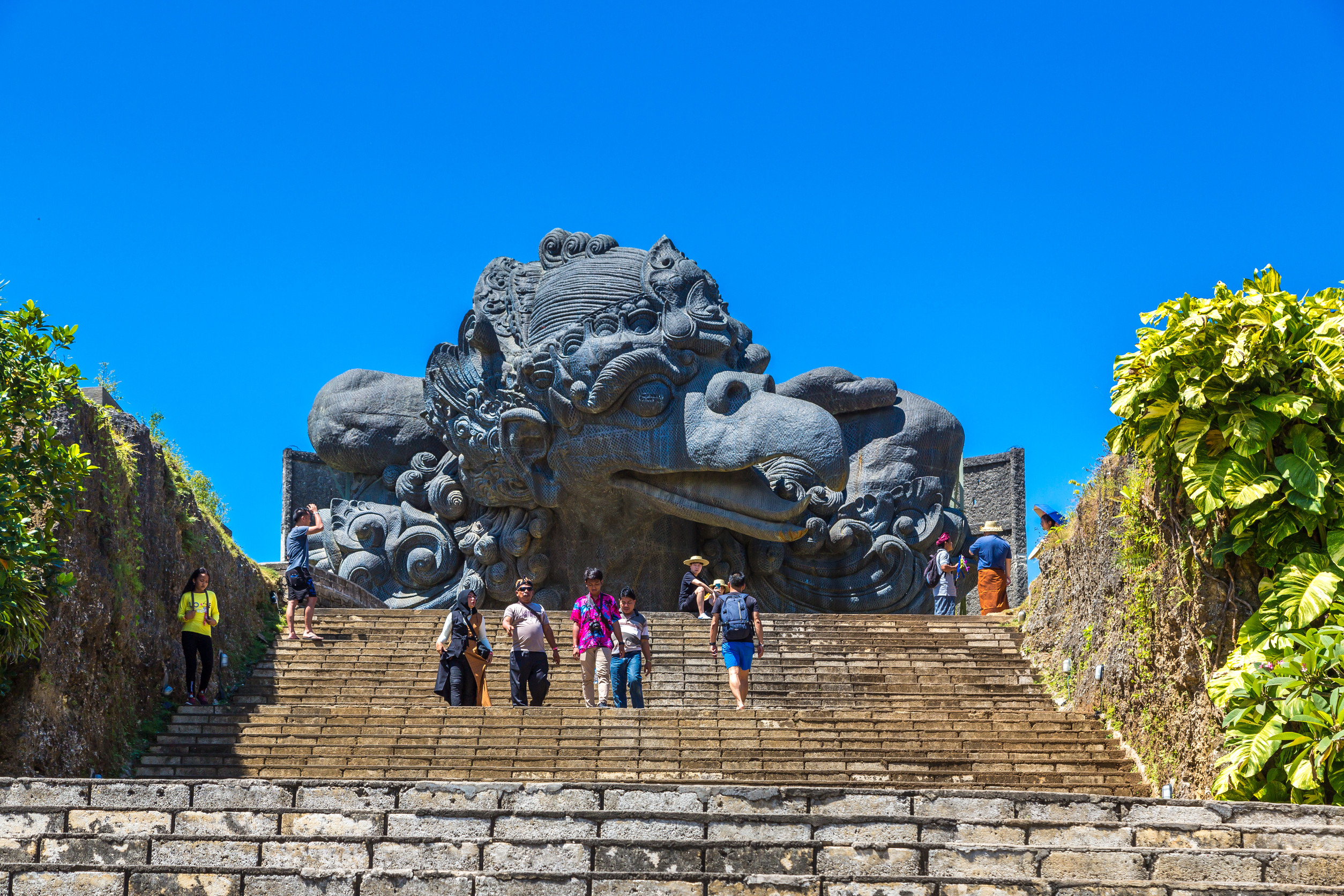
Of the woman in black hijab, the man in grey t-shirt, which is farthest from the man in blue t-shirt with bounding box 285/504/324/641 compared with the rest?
the man in grey t-shirt

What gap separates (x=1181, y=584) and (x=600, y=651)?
4.10m

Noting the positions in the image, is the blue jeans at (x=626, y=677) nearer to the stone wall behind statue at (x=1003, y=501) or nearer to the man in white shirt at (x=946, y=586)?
the man in white shirt at (x=946, y=586)

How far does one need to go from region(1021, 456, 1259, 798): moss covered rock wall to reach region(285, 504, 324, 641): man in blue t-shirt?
20.4ft

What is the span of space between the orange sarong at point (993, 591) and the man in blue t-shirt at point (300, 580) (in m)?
6.53

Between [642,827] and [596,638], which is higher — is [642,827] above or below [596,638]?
below

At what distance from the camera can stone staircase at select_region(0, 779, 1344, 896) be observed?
6.42m

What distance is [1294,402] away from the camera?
10.1 m

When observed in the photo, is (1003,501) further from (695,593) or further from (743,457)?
(695,593)

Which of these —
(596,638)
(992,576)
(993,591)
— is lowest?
(596,638)

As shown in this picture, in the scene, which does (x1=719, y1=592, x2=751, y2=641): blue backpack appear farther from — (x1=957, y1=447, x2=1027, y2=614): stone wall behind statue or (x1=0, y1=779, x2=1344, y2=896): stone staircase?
(x1=957, y1=447, x2=1027, y2=614): stone wall behind statue

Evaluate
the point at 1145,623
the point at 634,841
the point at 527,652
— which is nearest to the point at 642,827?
the point at 634,841

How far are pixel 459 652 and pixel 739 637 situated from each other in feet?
6.68

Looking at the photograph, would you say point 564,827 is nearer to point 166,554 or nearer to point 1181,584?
point 1181,584

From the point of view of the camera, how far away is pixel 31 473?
10.5 m
